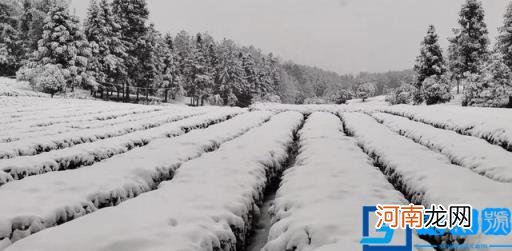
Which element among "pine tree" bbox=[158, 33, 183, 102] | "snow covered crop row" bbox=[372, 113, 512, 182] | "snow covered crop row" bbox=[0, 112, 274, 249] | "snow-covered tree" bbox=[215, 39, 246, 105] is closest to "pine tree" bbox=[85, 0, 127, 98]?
"pine tree" bbox=[158, 33, 183, 102]

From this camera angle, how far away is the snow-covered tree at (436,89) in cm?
3797

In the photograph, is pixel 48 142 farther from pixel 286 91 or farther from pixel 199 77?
pixel 286 91

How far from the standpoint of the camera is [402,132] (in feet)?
41.1

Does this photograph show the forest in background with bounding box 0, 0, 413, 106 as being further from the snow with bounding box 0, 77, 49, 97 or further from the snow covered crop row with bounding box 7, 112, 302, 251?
the snow covered crop row with bounding box 7, 112, 302, 251

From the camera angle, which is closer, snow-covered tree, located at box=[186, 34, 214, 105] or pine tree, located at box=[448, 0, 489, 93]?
pine tree, located at box=[448, 0, 489, 93]

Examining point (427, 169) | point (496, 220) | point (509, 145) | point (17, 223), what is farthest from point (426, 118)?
point (17, 223)

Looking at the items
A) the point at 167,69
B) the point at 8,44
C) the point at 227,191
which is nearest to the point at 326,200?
the point at 227,191

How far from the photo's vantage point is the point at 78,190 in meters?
5.12

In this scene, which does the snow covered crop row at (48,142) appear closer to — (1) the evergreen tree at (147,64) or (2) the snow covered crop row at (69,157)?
(2) the snow covered crop row at (69,157)

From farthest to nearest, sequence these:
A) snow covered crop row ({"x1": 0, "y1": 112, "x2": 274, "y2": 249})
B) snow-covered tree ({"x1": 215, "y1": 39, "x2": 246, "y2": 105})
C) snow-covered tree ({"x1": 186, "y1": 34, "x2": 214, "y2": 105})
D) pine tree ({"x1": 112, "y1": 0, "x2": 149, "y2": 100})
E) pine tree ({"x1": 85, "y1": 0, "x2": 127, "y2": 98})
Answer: snow-covered tree ({"x1": 215, "y1": 39, "x2": 246, "y2": 105}), snow-covered tree ({"x1": 186, "y1": 34, "x2": 214, "y2": 105}), pine tree ({"x1": 112, "y1": 0, "x2": 149, "y2": 100}), pine tree ({"x1": 85, "y1": 0, "x2": 127, "y2": 98}), snow covered crop row ({"x1": 0, "y1": 112, "x2": 274, "y2": 249})

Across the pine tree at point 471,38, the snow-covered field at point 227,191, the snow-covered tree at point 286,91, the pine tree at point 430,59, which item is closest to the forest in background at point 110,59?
the snow-covered tree at point 286,91

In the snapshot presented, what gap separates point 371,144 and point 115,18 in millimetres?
44069

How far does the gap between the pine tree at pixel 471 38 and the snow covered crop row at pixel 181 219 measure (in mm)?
40382

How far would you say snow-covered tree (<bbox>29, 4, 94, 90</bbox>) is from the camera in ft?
123
